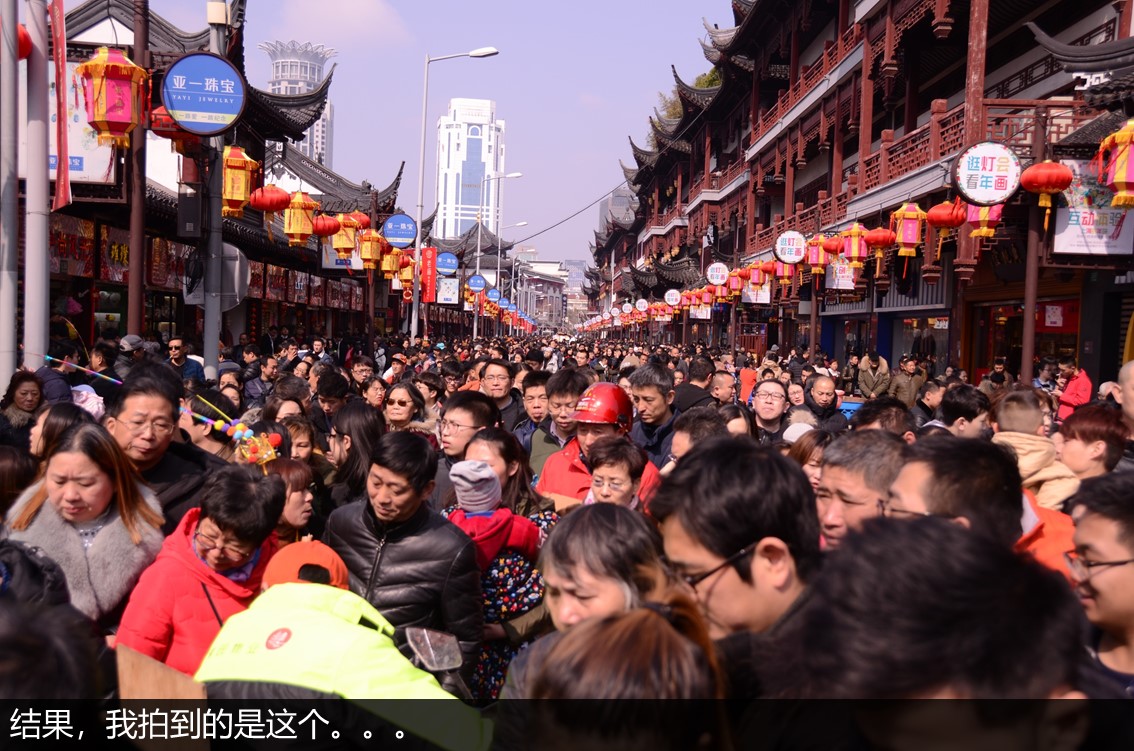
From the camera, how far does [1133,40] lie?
9.79m

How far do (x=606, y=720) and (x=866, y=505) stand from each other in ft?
6.23

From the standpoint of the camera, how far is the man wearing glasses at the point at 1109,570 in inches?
94.7

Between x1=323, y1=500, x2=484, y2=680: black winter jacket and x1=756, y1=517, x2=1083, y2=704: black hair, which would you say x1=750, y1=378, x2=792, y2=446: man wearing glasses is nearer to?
x1=323, y1=500, x2=484, y2=680: black winter jacket

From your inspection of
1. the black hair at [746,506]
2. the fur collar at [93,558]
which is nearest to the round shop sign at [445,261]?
the fur collar at [93,558]

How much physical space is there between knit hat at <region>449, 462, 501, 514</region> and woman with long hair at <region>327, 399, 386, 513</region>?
1.42 metres

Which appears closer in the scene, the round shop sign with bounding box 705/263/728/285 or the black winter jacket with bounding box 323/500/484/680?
the black winter jacket with bounding box 323/500/484/680

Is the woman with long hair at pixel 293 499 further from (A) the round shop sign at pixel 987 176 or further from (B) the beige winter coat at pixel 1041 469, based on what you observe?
(A) the round shop sign at pixel 987 176

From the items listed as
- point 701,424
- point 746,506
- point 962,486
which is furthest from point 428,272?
point 746,506

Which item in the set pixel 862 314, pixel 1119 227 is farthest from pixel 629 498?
pixel 862 314

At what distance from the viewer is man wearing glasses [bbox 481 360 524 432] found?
826cm

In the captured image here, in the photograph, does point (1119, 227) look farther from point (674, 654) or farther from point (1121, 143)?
point (674, 654)

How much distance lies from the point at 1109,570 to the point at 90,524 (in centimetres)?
A: 320

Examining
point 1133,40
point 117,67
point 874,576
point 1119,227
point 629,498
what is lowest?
point 629,498

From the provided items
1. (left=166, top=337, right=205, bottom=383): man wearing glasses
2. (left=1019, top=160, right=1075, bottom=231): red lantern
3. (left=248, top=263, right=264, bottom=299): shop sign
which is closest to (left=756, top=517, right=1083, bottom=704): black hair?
(left=166, top=337, right=205, bottom=383): man wearing glasses
